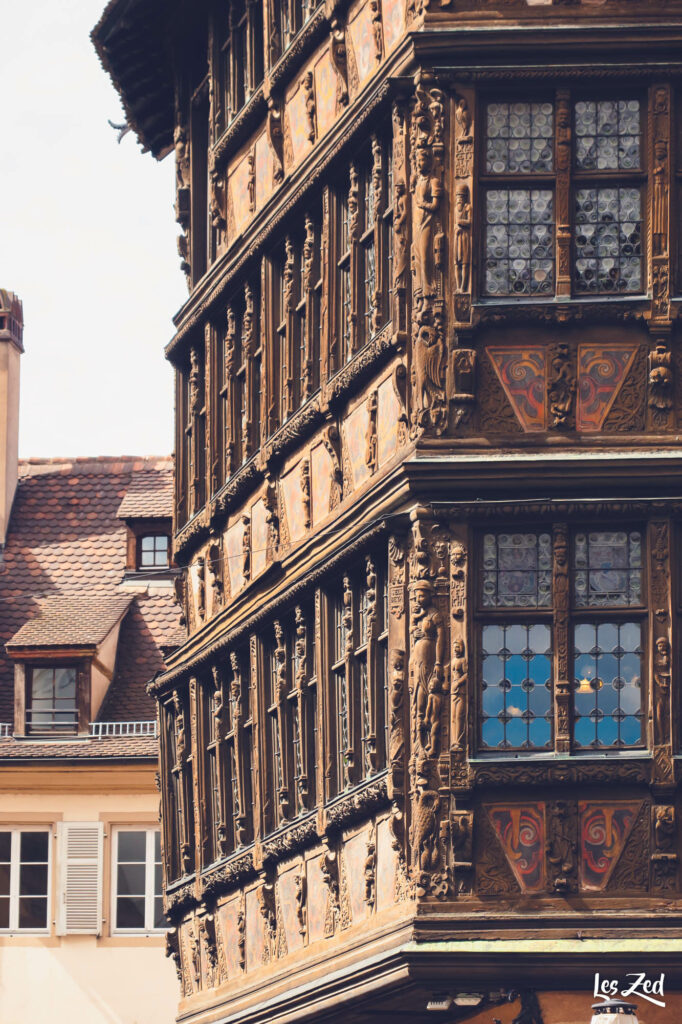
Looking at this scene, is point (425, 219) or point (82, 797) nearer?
point (425, 219)

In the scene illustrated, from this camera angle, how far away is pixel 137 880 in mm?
35844

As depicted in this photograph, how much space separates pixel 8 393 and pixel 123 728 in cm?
655

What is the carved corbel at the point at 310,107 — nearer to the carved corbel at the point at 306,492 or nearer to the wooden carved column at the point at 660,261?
the carved corbel at the point at 306,492

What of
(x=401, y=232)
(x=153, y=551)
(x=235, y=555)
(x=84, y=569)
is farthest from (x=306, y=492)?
(x=84, y=569)

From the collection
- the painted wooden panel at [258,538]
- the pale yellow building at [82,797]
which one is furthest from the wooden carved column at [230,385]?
the pale yellow building at [82,797]

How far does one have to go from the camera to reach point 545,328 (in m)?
20.0

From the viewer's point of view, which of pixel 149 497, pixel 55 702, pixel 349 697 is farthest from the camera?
pixel 149 497

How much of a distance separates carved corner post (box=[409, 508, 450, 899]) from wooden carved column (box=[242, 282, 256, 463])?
5670 millimetres

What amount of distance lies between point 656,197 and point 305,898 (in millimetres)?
6173

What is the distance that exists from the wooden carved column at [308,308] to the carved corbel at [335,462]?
97 cm

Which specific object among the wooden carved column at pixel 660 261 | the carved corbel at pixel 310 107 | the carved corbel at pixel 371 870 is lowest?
the carved corbel at pixel 371 870

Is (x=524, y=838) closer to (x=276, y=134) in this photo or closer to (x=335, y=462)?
(x=335, y=462)

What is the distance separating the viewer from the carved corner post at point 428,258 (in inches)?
782

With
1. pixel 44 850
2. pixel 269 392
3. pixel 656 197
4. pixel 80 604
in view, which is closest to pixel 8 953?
pixel 44 850
